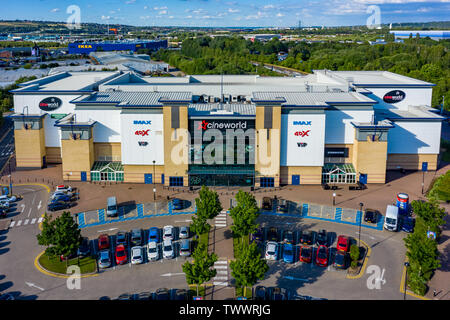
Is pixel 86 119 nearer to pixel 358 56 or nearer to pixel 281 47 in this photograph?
pixel 358 56

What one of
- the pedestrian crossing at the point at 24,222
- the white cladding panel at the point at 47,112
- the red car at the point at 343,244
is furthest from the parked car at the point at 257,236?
the white cladding panel at the point at 47,112

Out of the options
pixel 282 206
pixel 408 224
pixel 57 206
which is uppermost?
pixel 282 206

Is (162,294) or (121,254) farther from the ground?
(121,254)

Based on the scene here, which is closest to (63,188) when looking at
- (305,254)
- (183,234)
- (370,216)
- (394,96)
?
(183,234)

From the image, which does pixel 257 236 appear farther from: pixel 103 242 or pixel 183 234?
pixel 103 242

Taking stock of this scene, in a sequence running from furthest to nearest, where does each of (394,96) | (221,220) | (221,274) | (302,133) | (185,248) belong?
1. (394,96)
2. (302,133)
3. (221,220)
4. (185,248)
5. (221,274)

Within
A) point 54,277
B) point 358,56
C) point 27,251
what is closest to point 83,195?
point 27,251
